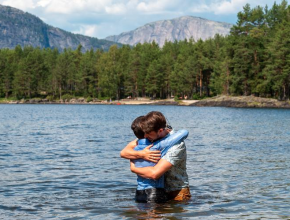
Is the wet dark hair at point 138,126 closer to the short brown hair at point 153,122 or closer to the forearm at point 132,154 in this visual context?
the short brown hair at point 153,122

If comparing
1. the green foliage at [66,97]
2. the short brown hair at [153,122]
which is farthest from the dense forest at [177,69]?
the short brown hair at [153,122]

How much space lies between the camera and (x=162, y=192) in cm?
1015

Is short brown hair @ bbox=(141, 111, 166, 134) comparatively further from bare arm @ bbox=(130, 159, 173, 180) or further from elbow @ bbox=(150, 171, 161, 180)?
elbow @ bbox=(150, 171, 161, 180)

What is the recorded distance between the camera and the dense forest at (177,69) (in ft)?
344

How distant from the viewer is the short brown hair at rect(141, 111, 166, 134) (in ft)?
28.6

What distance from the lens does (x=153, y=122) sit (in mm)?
8750

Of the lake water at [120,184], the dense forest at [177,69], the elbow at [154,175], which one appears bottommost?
the lake water at [120,184]

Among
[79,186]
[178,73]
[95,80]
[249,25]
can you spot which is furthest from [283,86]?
[79,186]

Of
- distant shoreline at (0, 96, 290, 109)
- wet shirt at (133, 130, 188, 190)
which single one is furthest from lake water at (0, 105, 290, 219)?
distant shoreline at (0, 96, 290, 109)

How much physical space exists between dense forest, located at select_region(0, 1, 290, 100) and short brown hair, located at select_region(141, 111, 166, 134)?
3647 inches

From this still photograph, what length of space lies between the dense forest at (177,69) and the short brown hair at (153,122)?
92621mm

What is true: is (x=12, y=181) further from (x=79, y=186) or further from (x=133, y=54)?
(x=133, y=54)

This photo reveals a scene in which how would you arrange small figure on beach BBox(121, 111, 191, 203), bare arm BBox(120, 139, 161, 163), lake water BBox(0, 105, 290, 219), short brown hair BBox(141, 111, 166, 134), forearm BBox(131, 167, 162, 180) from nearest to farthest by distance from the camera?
short brown hair BBox(141, 111, 166, 134)
small figure on beach BBox(121, 111, 191, 203)
bare arm BBox(120, 139, 161, 163)
forearm BBox(131, 167, 162, 180)
lake water BBox(0, 105, 290, 219)

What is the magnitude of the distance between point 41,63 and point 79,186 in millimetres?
156392
